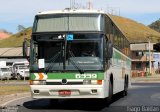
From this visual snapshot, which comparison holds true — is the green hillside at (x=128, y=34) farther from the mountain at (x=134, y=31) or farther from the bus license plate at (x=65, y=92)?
the bus license plate at (x=65, y=92)

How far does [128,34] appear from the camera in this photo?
139000 mm

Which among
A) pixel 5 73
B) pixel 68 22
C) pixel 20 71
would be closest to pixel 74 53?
pixel 68 22

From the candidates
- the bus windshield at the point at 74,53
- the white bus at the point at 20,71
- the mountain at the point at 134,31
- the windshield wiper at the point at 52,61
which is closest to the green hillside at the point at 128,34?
the mountain at the point at 134,31

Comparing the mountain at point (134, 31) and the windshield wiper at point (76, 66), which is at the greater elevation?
Result: the mountain at point (134, 31)

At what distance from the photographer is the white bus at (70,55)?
56.2ft

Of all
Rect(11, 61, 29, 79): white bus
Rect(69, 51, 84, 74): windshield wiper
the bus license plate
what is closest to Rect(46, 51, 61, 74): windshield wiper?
Rect(69, 51, 84, 74): windshield wiper

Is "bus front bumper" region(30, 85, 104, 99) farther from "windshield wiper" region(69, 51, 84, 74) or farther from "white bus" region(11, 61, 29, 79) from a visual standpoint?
"white bus" region(11, 61, 29, 79)

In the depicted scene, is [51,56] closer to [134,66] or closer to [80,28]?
[80,28]

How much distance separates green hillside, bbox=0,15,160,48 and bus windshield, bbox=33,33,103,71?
10875 centimetres

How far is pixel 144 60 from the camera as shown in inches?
3868

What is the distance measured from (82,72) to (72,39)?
1269mm

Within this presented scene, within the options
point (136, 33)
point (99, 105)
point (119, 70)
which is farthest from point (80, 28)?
point (136, 33)

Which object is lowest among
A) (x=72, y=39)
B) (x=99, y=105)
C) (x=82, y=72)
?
(x=99, y=105)

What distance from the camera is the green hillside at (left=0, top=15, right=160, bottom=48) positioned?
135000 mm
